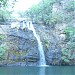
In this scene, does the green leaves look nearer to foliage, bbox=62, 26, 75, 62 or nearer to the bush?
the bush

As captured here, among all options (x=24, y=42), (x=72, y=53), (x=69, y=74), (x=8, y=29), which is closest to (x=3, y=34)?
(x=8, y=29)

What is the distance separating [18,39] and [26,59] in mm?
2621

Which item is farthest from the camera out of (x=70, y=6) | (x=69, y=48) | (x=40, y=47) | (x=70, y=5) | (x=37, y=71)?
(x=70, y=5)

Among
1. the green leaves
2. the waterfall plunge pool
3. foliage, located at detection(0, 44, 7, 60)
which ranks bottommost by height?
the waterfall plunge pool

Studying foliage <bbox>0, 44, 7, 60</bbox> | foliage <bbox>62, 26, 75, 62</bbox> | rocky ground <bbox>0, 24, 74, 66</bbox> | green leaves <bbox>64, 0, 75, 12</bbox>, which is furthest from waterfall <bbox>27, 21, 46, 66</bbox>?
green leaves <bbox>64, 0, 75, 12</bbox>

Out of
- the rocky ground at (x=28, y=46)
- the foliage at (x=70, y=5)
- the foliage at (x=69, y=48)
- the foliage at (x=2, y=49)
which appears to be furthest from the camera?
the foliage at (x=70, y=5)

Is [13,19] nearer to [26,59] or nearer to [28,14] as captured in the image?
[28,14]

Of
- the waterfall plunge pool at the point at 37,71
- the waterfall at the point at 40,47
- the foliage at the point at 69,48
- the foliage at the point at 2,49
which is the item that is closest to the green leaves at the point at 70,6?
the foliage at the point at 69,48

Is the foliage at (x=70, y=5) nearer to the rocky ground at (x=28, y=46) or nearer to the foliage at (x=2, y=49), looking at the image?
the rocky ground at (x=28, y=46)

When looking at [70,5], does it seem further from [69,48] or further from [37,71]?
[37,71]

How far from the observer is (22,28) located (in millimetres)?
30484

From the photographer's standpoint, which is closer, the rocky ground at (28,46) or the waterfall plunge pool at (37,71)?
the waterfall plunge pool at (37,71)

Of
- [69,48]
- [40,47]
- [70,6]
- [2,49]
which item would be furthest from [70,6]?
[2,49]

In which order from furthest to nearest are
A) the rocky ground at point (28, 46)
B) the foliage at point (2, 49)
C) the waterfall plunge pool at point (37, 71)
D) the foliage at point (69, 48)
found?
the foliage at point (69, 48), the rocky ground at point (28, 46), the foliage at point (2, 49), the waterfall plunge pool at point (37, 71)
